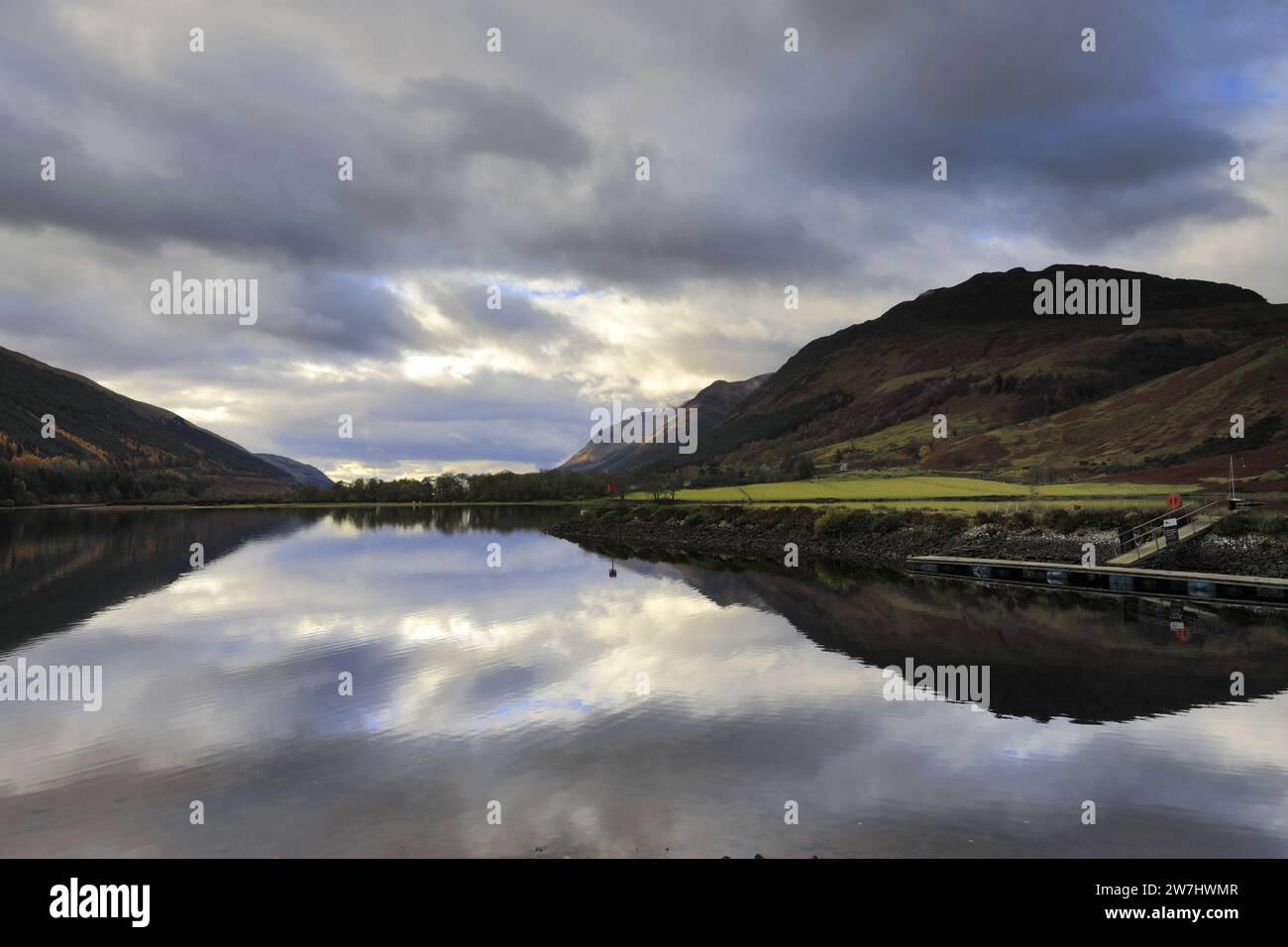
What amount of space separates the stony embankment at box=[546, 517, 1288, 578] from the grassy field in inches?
756

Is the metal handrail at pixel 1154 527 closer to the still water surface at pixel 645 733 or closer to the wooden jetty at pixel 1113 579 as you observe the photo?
the wooden jetty at pixel 1113 579

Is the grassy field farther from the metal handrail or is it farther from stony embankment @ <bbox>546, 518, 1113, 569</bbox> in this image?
the metal handrail

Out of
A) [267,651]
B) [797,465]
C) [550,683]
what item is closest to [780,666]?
[550,683]

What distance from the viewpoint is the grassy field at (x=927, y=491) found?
253 feet

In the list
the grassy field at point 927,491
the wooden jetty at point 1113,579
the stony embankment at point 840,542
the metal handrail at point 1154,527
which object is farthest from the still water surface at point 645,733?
the grassy field at point 927,491

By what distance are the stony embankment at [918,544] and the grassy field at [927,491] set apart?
63.0ft

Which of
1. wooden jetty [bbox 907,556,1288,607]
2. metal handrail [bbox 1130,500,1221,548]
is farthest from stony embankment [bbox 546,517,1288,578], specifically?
wooden jetty [bbox 907,556,1288,607]

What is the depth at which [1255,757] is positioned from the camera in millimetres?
15766

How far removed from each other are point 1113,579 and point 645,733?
35.9 metres

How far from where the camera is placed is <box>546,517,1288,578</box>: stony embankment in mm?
41344

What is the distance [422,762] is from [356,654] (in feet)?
42.8

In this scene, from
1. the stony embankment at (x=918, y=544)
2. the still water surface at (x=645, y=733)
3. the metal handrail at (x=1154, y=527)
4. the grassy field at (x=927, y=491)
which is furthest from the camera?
the grassy field at (x=927, y=491)

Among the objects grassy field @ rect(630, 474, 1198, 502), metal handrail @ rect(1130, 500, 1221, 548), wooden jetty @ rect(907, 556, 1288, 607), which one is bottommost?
wooden jetty @ rect(907, 556, 1288, 607)

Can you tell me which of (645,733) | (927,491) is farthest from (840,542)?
(645,733)
